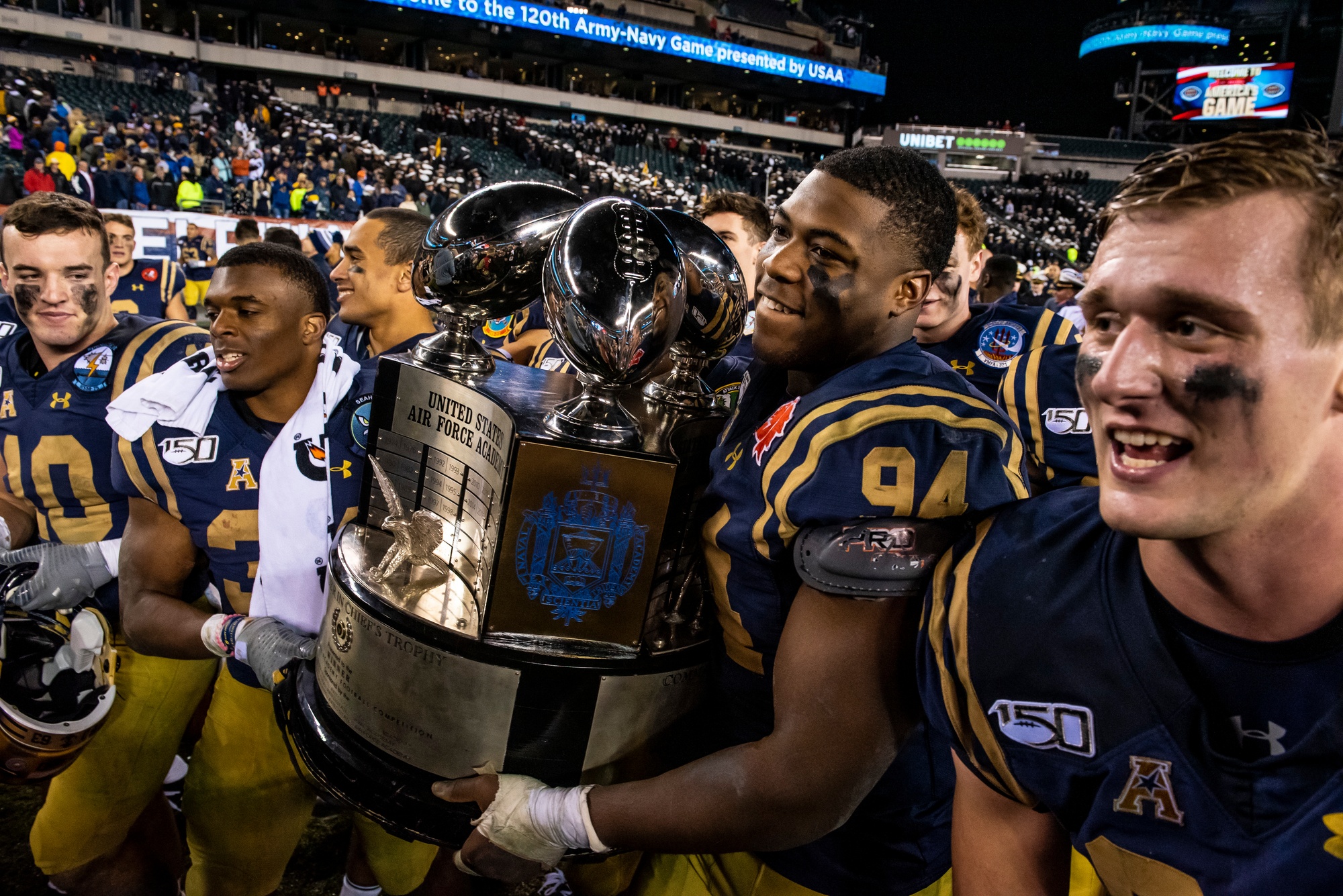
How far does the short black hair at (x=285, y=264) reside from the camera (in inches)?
88.6

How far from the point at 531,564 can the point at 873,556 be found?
47 cm

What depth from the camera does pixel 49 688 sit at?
6.56 ft

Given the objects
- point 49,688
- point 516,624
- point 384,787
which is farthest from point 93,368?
point 516,624

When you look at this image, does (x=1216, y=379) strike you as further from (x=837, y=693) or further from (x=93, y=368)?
(x=93, y=368)

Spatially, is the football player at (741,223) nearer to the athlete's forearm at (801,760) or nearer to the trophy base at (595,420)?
the trophy base at (595,420)

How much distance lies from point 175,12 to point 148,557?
30675mm

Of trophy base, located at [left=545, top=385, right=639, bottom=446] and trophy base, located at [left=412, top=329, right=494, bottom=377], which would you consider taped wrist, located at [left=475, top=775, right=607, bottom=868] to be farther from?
trophy base, located at [left=412, top=329, right=494, bottom=377]

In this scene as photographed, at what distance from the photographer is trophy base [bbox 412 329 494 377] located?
155 centimetres

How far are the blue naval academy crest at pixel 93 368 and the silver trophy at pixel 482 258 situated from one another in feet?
5.26

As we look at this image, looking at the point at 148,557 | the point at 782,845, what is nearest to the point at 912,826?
the point at 782,845

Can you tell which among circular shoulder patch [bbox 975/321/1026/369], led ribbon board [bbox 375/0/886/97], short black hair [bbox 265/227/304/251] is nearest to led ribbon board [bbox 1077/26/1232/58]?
led ribbon board [bbox 375/0/886/97]

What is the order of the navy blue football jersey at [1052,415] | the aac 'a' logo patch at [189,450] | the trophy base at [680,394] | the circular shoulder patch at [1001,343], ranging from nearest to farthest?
the trophy base at [680,394], the aac 'a' logo patch at [189,450], the navy blue football jersey at [1052,415], the circular shoulder patch at [1001,343]

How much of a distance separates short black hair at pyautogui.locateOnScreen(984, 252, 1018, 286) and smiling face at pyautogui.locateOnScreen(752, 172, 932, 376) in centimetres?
452

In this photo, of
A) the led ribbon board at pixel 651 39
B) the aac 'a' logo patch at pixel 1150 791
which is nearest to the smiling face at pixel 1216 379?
the aac 'a' logo patch at pixel 1150 791
